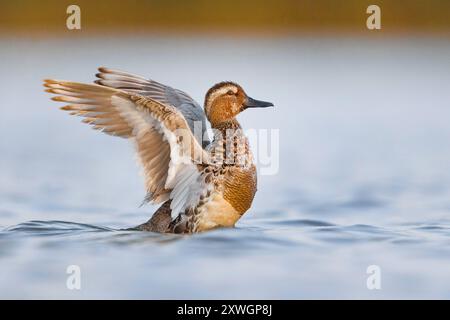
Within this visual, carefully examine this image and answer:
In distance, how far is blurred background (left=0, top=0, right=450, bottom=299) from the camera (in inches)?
226

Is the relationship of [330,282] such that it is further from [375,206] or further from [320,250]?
[375,206]

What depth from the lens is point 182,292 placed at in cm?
536

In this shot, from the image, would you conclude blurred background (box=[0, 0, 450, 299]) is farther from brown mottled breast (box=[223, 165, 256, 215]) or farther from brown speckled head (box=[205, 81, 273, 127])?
brown speckled head (box=[205, 81, 273, 127])

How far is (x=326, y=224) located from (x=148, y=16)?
8118 mm

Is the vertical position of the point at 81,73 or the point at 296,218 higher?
the point at 81,73

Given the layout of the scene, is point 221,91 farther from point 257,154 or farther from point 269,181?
point 269,181

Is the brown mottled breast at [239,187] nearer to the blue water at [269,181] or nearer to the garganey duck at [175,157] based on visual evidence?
the garganey duck at [175,157]

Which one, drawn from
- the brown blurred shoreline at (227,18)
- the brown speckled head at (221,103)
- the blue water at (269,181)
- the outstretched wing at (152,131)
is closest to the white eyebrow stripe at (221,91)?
the brown speckled head at (221,103)

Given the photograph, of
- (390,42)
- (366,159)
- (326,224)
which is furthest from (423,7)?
(326,224)

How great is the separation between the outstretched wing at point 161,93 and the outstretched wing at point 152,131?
1.52 feet

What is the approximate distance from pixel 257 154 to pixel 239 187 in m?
2.38

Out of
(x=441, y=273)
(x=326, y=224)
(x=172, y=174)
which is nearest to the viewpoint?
(x=441, y=273)

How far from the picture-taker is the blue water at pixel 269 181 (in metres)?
5.68

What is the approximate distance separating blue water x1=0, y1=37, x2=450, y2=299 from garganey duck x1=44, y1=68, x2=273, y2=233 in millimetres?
170
